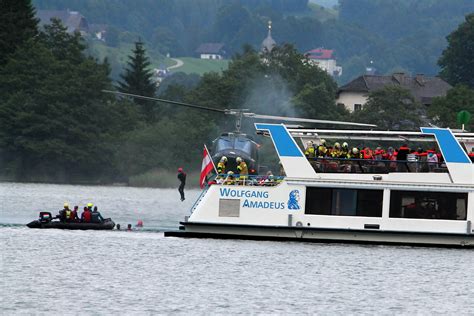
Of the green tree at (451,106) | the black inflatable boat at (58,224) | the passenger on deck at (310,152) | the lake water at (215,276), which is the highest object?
the green tree at (451,106)

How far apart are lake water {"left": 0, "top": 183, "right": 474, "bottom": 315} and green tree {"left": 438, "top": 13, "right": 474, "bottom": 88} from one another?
133m

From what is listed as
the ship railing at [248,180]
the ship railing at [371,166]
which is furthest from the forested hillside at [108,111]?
the ship railing at [371,166]

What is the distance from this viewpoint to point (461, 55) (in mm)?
194625

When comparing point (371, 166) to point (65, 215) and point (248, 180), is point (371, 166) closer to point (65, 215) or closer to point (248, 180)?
point (248, 180)

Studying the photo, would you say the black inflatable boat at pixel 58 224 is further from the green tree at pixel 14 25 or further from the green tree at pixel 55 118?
the green tree at pixel 14 25

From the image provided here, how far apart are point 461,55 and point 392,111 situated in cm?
5288

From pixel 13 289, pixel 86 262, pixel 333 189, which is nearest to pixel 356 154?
pixel 333 189

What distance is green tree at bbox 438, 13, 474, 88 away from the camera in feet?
634

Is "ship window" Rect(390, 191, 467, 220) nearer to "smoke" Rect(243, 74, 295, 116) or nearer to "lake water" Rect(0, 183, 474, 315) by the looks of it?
"lake water" Rect(0, 183, 474, 315)

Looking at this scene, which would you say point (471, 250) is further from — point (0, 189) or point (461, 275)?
point (0, 189)

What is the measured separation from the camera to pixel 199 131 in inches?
5699

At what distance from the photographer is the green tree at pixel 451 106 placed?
146250 millimetres

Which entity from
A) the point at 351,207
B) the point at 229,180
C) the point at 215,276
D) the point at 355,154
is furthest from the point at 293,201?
the point at 215,276

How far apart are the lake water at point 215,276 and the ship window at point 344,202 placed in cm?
150
